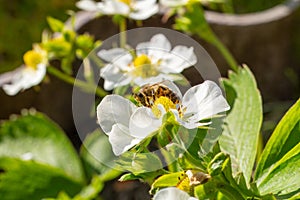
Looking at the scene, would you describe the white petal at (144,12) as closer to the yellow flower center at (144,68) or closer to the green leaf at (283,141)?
the yellow flower center at (144,68)

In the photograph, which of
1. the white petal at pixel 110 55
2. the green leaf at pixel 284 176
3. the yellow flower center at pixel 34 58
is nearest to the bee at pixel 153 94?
the green leaf at pixel 284 176

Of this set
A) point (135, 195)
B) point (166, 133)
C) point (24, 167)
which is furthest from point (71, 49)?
point (166, 133)

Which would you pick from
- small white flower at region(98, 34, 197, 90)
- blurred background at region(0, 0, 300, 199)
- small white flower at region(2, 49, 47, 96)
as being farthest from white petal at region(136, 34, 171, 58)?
blurred background at region(0, 0, 300, 199)

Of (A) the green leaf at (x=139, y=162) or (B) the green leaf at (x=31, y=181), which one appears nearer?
(A) the green leaf at (x=139, y=162)

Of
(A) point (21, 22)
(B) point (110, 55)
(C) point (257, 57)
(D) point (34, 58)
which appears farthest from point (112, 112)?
A: (A) point (21, 22)

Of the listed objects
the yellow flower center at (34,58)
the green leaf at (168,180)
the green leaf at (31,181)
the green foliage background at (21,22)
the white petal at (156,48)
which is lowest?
the green leaf at (31,181)

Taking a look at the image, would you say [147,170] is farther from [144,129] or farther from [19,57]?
[19,57]

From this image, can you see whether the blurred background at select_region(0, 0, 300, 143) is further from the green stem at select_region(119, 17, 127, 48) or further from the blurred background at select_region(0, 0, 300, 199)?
the green stem at select_region(119, 17, 127, 48)

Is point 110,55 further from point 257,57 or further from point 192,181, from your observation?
point 257,57
